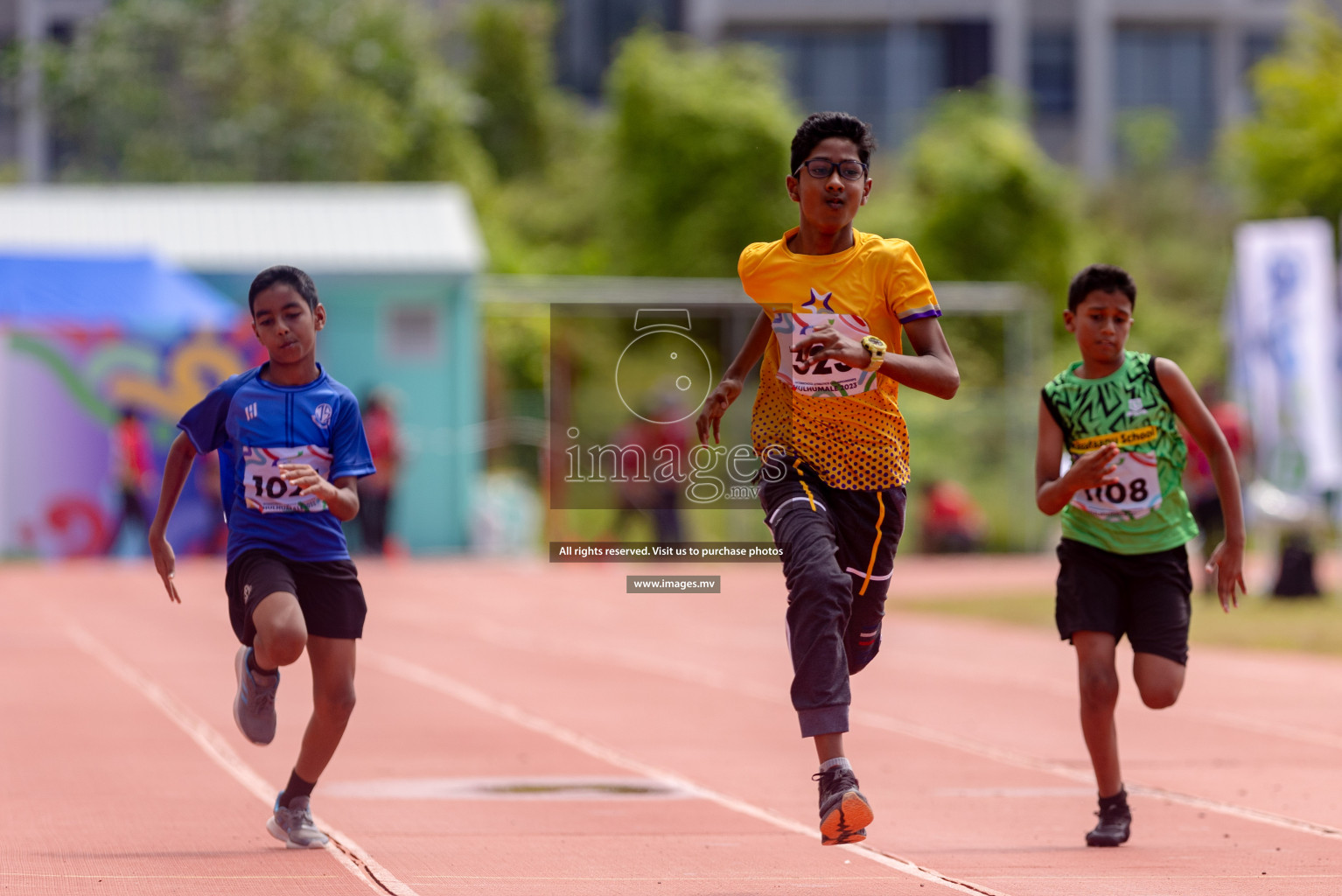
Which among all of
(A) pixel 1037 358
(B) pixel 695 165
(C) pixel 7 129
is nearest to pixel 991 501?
(A) pixel 1037 358

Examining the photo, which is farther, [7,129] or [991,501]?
[7,129]

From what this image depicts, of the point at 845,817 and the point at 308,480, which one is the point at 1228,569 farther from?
the point at 308,480

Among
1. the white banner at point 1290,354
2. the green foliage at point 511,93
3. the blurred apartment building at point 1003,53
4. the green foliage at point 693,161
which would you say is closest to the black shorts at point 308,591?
the white banner at point 1290,354

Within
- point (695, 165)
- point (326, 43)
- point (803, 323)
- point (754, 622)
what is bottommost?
point (754, 622)

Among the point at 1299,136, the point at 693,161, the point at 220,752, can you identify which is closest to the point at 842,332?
the point at 220,752

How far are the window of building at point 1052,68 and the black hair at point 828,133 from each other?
6185 centimetres

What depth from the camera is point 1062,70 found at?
219 ft

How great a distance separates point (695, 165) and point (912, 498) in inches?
Answer: 571

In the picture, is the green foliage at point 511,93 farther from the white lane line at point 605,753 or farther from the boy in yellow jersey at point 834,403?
the boy in yellow jersey at point 834,403

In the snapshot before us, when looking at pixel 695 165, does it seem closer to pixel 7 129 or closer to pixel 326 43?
pixel 326 43

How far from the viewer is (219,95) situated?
4900cm

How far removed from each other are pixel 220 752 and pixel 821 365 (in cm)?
456

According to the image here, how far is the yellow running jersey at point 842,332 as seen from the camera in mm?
6004

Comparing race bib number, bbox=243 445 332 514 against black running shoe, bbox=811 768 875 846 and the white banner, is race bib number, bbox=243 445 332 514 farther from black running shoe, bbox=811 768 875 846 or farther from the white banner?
the white banner
